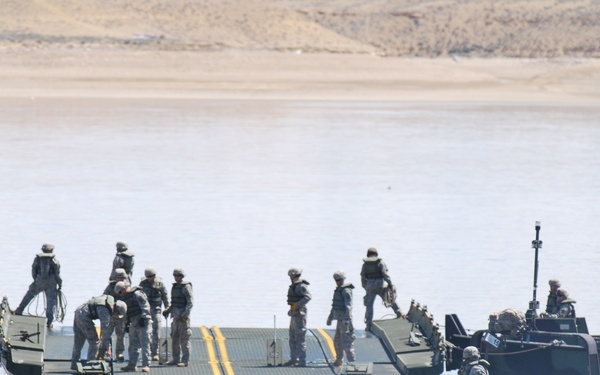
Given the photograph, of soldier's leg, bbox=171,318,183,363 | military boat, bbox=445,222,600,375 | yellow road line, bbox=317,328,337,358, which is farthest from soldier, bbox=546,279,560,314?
soldier's leg, bbox=171,318,183,363

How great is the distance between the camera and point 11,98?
97.0 meters

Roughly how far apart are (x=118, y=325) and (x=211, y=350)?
213 cm

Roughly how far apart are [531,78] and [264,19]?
159ft

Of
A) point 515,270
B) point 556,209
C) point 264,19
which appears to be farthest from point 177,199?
point 264,19

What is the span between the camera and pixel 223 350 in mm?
20453

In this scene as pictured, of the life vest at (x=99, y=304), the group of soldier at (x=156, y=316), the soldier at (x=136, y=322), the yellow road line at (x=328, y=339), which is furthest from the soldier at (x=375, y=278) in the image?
the life vest at (x=99, y=304)

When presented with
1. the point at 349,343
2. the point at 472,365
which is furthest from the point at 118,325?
the point at 472,365

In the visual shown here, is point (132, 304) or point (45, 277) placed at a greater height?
point (45, 277)

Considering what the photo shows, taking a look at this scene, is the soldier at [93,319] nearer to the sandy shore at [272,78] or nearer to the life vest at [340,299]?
the life vest at [340,299]

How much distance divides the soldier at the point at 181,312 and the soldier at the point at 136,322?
45 centimetres

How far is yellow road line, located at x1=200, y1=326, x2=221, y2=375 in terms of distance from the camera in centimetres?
1912

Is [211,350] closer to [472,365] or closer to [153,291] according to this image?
[153,291]

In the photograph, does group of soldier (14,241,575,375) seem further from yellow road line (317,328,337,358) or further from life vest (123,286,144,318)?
yellow road line (317,328,337,358)

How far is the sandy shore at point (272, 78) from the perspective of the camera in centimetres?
10506
